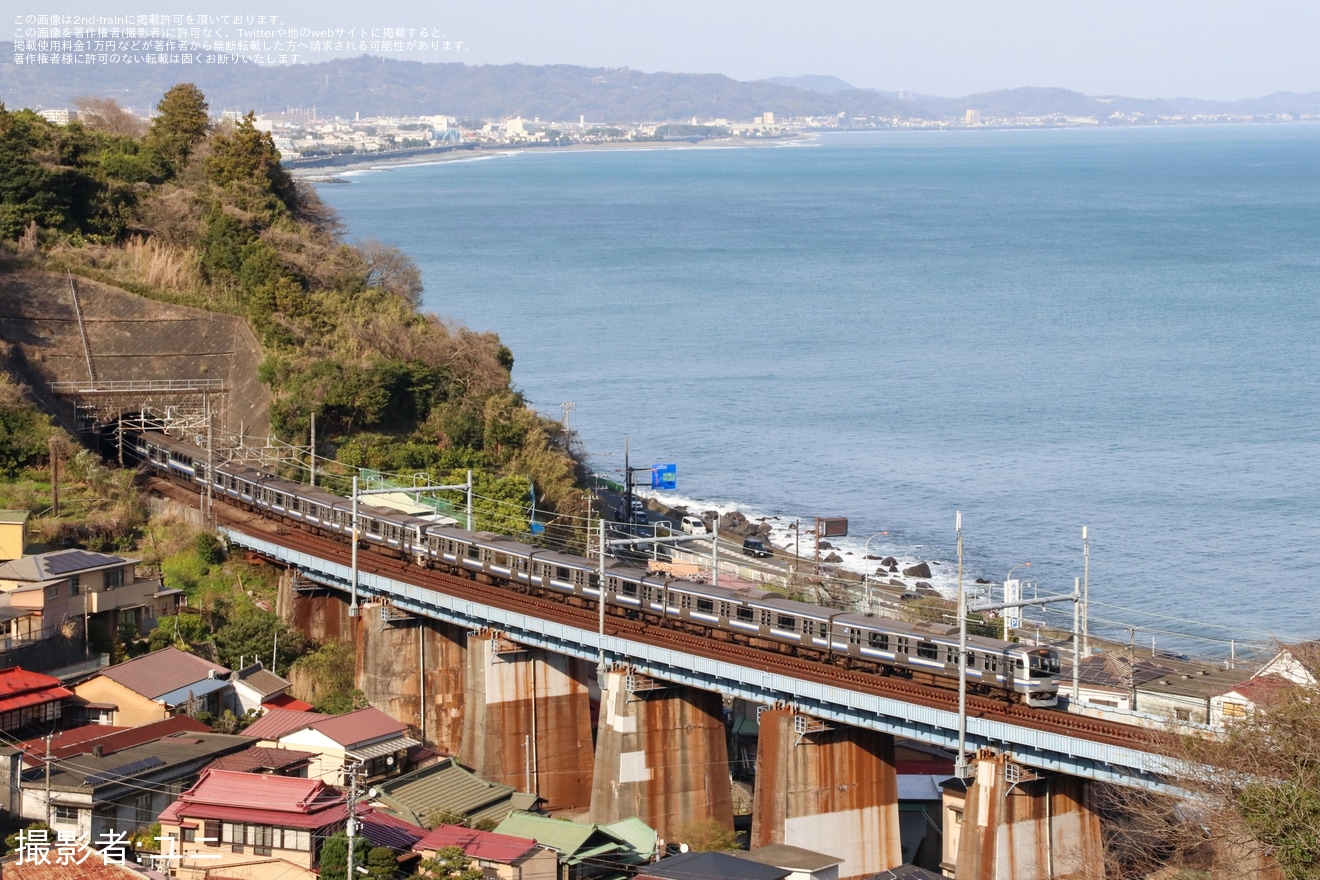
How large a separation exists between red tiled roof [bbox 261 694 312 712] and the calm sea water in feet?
53.1

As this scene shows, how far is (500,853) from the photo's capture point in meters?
26.8

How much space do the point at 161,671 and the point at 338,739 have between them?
4.28 m

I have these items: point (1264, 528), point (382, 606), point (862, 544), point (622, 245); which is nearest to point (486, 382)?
point (862, 544)

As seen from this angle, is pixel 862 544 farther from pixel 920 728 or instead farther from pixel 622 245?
pixel 622 245

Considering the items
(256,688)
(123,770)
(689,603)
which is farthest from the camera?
(256,688)

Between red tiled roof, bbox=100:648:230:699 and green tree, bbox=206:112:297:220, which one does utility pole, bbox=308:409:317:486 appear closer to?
red tiled roof, bbox=100:648:230:699

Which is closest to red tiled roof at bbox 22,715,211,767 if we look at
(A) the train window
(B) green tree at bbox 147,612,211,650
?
(B) green tree at bbox 147,612,211,650

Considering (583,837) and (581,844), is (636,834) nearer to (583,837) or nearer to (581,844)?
(583,837)

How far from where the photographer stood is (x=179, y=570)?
133ft

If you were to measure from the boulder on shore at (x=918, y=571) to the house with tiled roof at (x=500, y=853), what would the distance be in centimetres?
2546

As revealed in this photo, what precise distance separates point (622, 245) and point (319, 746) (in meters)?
108

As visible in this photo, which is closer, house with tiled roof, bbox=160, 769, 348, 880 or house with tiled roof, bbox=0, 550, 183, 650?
house with tiled roof, bbox=160, 769, 348, 880

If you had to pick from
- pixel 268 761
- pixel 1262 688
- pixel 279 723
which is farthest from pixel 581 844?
pixel 1262 688

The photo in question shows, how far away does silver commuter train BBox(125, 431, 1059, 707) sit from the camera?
91.6ft
